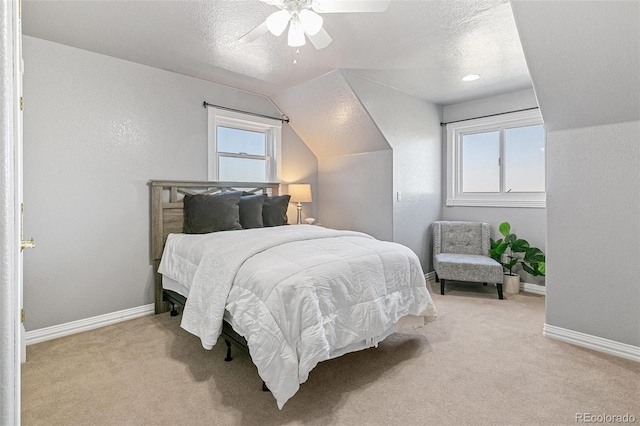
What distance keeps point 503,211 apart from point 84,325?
4652mm

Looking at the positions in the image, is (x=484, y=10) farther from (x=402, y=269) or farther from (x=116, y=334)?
(x=116, y=334)

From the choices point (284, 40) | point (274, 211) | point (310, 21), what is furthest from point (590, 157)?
point (274, 211)

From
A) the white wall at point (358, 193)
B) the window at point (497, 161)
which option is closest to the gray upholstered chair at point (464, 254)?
the window at point (497, 161)

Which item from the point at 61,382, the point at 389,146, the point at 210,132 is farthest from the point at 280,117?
the point at 61,382

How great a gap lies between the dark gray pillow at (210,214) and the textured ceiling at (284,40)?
1.28 metres

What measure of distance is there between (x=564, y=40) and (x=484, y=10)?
57 cm

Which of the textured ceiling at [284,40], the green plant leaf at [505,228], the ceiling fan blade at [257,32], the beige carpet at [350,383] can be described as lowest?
the beige carpet at [350,383]

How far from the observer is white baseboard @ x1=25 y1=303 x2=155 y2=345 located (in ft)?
8.46

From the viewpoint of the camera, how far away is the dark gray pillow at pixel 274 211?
346cm

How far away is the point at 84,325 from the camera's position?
2818 mm

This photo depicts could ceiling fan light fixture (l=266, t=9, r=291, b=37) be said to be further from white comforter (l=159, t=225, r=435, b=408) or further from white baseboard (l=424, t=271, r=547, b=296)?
white baseboard (l=424, t=271, r=547, b=296)

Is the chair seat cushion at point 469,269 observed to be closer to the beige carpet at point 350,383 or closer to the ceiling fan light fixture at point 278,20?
the beige carpet at point 350,383

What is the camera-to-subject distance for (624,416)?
66.2 inches

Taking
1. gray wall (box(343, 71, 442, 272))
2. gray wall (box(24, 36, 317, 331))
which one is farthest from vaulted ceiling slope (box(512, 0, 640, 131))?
gray wall (box(24, 36, 317, 331))
